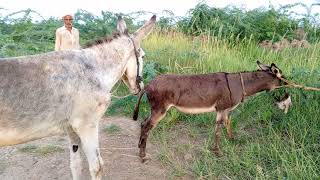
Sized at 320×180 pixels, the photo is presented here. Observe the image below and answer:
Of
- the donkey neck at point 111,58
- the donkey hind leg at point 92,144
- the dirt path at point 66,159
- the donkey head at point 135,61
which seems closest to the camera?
the donkey hind leg at point 92,144

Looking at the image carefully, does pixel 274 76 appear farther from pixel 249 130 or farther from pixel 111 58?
pixel 111 58

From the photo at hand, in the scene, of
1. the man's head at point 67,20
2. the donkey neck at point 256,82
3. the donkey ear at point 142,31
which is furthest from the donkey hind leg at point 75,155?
the man's head at point 67,20

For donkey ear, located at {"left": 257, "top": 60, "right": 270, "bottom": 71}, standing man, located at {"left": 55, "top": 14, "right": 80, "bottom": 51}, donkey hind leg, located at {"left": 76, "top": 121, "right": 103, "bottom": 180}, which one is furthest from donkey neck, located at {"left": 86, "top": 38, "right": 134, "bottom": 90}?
standing man, located at {"left": 55, "top": 14, "right": 80, "bottom": 51}

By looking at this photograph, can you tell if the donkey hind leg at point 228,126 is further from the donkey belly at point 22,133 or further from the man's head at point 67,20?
the man's head at point 67,20

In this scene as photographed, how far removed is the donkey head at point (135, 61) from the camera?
5.00 m

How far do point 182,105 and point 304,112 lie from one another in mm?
1608

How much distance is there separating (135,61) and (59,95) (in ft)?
3.43

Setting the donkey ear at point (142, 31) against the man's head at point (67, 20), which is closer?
the donkey ear at point (142, 31)

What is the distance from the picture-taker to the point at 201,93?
5.61m

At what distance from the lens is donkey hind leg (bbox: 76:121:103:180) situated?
4.41 m

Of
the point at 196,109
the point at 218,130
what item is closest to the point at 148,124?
the point at 196,109

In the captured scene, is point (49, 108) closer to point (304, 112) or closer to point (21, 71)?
point (21, 71)

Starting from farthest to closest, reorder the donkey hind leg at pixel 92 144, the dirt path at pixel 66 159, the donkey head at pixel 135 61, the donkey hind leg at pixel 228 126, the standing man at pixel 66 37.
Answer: the standing man at pixel 66 37, the donkey hind leg at pixel 228 126, the dirt path at pixel 66 159, the donkey head at pixel 135 61, the donkey hind leg at pixel 92 144

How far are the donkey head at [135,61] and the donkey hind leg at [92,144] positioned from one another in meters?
0.81
